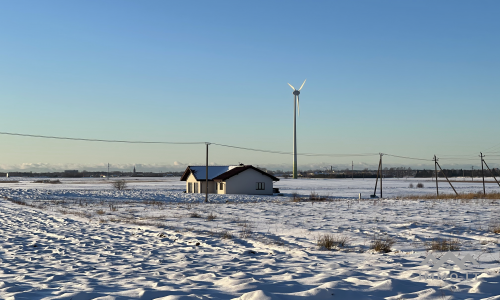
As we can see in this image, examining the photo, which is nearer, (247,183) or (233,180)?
(233,180)

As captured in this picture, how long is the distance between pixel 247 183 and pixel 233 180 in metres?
2.19

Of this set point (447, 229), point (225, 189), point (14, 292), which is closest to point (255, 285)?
point (14, 292)

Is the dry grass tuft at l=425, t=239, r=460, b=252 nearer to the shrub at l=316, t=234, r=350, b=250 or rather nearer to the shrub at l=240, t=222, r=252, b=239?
the shrub at l=316, t=234, r=350, b=250

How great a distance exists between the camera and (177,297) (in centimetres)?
565

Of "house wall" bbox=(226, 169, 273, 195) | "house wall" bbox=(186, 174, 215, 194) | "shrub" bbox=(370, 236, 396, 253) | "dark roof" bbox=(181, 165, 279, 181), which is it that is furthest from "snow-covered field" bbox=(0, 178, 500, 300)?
"house wall" bbox=(186, 174, 215, 194)

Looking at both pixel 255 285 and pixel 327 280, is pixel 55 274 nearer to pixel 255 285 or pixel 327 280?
pixel 255 285

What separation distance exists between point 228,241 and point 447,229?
7447mm

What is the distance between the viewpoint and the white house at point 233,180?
5175 centimetres

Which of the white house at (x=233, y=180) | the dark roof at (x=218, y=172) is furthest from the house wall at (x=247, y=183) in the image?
the dark roof at (x=218, y=172)

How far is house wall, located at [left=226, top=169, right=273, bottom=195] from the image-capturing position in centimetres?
5166

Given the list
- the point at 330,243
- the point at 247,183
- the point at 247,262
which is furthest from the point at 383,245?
the point at 247,183

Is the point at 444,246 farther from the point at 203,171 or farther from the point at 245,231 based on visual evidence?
the point at 203,171

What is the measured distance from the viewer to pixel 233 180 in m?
51.7

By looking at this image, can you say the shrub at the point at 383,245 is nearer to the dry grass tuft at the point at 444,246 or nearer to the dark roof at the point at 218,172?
the dry grass tuft at the point at 444,246
